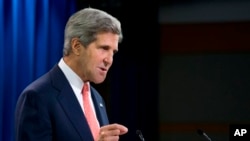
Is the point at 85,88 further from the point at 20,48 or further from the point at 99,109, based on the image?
the point at 20,48

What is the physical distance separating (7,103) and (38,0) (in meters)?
0.76

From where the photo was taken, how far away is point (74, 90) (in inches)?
49.0

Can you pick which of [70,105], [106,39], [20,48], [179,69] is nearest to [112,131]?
[70,105]

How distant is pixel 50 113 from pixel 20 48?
1.63 meters

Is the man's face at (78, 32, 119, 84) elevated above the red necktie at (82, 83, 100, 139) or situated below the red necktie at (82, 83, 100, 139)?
above

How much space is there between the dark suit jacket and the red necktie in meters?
0.05

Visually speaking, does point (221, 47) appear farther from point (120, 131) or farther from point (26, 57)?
point (120, 131)

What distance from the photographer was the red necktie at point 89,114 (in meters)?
1.23

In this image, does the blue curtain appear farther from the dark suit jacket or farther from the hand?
the hand

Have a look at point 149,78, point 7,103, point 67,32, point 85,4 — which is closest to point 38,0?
point 7,103

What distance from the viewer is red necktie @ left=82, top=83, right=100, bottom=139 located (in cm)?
123

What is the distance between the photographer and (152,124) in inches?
157

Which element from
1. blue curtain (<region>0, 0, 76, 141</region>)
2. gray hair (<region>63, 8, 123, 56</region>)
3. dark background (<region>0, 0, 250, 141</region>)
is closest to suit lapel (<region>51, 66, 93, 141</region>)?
gray hair (<region>63, 8, 123, 56</region>)

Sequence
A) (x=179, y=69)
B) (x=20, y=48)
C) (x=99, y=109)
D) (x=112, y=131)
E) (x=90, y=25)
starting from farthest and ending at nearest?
(x=179, y=69)
(x=20, y=48)
(x=99, y=109)
(x=90, y=25)
(x=112, y=131)
